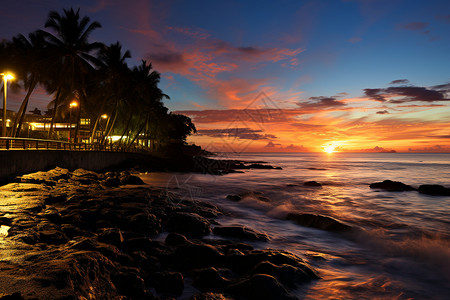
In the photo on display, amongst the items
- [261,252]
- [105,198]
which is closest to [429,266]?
[261,252]

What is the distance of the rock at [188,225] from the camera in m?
6.98

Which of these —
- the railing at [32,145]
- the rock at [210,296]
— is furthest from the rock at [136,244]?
the railing at [32,145]

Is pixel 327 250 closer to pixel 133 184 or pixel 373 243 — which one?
A: pixel 373 243

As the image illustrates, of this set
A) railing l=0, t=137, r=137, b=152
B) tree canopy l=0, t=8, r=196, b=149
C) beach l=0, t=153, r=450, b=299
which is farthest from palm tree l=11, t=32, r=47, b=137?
beach l=0, t=153, r=450, b=299

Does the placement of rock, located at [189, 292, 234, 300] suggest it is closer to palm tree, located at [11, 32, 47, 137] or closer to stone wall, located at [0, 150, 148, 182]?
stone wall, located at [0, 150, 148, 182]

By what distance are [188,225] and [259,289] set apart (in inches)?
→ 144

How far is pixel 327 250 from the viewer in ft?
23.1

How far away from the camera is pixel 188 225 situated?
281 inches

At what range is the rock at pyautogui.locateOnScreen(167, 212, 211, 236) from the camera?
275 inches

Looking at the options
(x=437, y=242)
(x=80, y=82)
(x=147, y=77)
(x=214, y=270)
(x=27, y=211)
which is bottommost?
(x=437, y=242)

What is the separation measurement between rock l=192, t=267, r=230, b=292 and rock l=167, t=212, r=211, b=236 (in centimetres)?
265

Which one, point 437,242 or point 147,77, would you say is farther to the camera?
point 147,77

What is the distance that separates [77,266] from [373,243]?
333 inches

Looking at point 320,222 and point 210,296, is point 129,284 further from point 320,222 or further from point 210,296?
point 320,222
